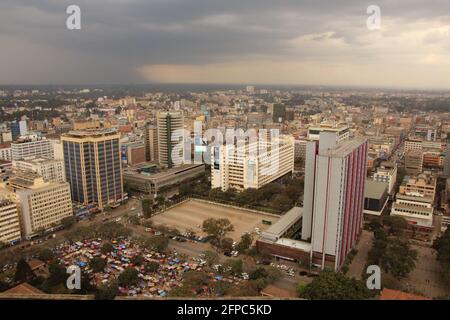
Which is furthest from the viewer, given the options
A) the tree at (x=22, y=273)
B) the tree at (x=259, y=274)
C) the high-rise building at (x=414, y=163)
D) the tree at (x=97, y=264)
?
the high-rise building at (x=414, y=163)

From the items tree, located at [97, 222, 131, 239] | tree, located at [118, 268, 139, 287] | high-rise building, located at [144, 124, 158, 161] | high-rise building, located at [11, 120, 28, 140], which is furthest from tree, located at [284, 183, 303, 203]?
high-rise building, located at [11, 120, 28, 140]

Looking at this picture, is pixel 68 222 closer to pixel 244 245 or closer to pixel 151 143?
pixel 244 245

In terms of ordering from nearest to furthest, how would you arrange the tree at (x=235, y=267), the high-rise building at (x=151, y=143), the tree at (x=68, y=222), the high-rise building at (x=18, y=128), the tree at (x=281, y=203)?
the tree at (x=235, y=267)
the tree at (x=68, y=222)
the tree at (x=281, y=203)
the high-rise building at (x=151, y=143)
the high-rise building at (x=18, y=128)

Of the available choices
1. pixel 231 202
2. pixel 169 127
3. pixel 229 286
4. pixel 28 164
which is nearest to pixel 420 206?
pixel 231 202

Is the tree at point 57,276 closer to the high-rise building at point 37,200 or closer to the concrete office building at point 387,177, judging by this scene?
the high-rise building at point 37,200

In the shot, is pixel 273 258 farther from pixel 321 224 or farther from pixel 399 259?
pixel 399 259

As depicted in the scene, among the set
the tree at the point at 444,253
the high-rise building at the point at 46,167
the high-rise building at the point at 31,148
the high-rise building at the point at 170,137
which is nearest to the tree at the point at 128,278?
the tree at the point at 444,253
